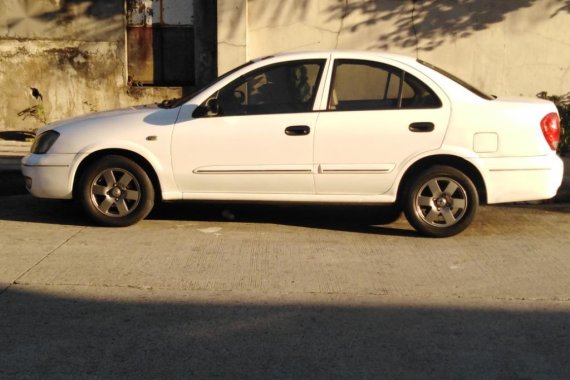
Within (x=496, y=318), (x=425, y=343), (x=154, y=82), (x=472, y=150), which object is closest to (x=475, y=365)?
(x=425, y=343)

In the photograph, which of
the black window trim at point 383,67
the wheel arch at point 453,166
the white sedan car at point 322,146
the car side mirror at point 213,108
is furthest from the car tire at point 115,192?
the wheel arch at point 453,166

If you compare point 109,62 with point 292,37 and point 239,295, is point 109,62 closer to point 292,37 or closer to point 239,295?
point 292,37

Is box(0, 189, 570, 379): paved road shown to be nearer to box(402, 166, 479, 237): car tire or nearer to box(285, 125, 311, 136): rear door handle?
box(402, 166, 479, 237): car tire

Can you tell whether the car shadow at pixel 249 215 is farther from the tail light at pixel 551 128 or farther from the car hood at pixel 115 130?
the tail light at pixel 551 128

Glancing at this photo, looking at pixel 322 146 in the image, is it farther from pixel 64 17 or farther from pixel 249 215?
pixel 64 17

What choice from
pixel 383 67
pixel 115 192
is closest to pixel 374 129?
pixel 383 67

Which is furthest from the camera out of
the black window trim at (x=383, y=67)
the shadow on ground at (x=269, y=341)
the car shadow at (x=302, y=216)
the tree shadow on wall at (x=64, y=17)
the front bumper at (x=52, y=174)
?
the tree shadow on wall at (x=64, y=17)

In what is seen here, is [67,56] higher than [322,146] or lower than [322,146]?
higher

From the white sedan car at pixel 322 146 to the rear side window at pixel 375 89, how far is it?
A: 0.03 ft

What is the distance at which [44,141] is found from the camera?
750cm

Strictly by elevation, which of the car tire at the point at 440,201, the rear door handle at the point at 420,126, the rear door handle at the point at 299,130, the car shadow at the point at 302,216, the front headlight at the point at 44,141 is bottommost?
the car shadow at the point at 302,216

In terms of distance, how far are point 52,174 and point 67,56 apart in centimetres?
546

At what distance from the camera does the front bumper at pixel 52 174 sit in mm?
7359

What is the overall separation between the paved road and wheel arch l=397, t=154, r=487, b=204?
0.50 m
